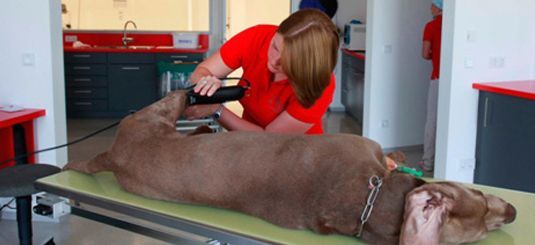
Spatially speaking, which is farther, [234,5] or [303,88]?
[234,5]

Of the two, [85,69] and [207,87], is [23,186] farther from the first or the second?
[85,69]

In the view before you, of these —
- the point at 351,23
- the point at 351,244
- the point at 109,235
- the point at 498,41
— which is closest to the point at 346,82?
the point at 351,23

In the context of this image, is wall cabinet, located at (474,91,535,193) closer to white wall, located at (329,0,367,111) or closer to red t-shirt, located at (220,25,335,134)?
red t-shirt, located at (220,25,335,134)

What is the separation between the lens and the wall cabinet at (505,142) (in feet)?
11.3

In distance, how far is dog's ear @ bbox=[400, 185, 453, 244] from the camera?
103 cm

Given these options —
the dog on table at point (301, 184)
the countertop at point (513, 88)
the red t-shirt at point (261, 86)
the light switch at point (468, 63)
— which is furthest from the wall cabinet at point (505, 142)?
the dog on table at point (301, 184)

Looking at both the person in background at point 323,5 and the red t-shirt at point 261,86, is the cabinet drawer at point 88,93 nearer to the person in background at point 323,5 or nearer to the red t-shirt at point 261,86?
the person in background at point 323,5

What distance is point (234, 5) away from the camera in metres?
8.62

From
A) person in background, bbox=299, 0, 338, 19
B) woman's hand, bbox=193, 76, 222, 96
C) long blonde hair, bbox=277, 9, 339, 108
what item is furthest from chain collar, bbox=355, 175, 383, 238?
person in background, bbox=299, 0, 338, 19

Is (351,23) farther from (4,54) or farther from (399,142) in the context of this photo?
(4,54)

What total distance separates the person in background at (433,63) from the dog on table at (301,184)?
376 cm

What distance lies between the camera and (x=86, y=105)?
7133 mm

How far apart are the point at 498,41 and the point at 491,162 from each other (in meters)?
0.83

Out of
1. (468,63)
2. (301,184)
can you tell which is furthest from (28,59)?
(468,63)
